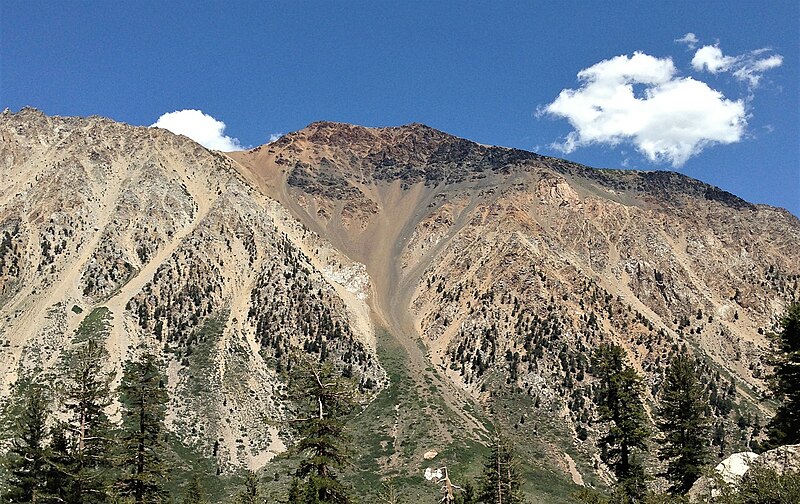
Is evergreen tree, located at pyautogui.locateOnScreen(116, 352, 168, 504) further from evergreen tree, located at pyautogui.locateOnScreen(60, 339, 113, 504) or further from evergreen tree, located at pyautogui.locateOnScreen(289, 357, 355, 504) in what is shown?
evergreen tree, located at pyautogui.locateOnScreen(289, 357, 355, 504)

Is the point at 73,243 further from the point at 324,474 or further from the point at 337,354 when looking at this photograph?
the point at 324,474

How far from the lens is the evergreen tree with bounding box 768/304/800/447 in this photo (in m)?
34.1

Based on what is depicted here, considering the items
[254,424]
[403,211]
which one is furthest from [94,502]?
[403,211]

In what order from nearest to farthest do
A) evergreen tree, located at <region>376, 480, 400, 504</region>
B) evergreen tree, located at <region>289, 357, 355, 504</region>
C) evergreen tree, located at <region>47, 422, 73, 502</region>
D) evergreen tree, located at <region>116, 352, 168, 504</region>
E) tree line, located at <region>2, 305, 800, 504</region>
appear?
1. evergreen tree, located at <region>289, 357, 355, 504</region>
2. tree line, located at <region>2, 305, 800, 504</region>
3. evergreen tree, located at <region>47, 422, 73, 502</region>
4. evergreen tree, located at <region>116, 352, 168, 504</region>
5. evergreen tree, located at <region>376, 480, 400, 504</region>

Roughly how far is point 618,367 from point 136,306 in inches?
4401

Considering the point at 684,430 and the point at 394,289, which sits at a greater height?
the point at 394,289

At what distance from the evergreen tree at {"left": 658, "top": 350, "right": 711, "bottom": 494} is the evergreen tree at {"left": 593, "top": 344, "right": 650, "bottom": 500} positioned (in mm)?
2280

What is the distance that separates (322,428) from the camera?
2198 centimetres

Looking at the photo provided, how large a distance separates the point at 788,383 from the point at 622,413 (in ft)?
35.5

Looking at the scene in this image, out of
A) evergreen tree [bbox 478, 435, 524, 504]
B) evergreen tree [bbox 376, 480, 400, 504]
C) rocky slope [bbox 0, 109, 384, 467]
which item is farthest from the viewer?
rocky slope [bbox 0, 109, 384, 467]

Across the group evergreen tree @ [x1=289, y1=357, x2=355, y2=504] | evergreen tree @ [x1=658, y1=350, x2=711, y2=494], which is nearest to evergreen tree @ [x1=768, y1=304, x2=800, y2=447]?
evergreen tree @ [x1=658, y1=350, x2=711, y2=494]

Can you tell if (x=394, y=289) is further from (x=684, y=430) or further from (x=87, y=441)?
(x=87, y=441)

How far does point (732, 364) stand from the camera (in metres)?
127

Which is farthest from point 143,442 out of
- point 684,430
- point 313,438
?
point 684,430
